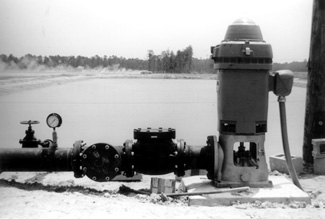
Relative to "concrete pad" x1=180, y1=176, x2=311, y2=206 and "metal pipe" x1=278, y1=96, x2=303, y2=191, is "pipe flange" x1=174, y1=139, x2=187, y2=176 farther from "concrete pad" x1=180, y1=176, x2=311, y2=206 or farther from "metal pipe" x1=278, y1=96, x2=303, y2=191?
"metal pipe" x1=278, y1=96, x2=303, y2=191

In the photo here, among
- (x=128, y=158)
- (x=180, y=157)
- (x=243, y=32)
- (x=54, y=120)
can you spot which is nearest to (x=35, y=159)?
(x=54, y=120)

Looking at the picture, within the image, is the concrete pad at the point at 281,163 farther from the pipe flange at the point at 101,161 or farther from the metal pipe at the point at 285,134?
the pipe flange at the point at 101,161

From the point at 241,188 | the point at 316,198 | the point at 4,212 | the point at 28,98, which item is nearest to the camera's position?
the point at 4,212

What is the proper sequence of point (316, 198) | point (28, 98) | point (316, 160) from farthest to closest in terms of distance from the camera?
1. point (28, 98)
2. point (316, 160)
3. point (316, 198)

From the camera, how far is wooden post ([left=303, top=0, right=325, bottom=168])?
25.9 feet

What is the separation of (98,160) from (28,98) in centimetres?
620

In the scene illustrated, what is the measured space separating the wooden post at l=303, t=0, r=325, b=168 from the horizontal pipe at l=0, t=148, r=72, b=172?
4.62 m

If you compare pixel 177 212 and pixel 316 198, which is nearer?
pixel 177 212

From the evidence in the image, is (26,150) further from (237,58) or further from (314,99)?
(314,99)

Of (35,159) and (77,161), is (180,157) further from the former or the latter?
(35,159)

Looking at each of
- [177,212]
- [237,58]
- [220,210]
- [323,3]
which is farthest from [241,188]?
[323,3]

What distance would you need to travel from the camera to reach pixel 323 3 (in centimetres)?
783

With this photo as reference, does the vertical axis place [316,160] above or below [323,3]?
below

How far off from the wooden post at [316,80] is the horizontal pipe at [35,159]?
462 centimetres
